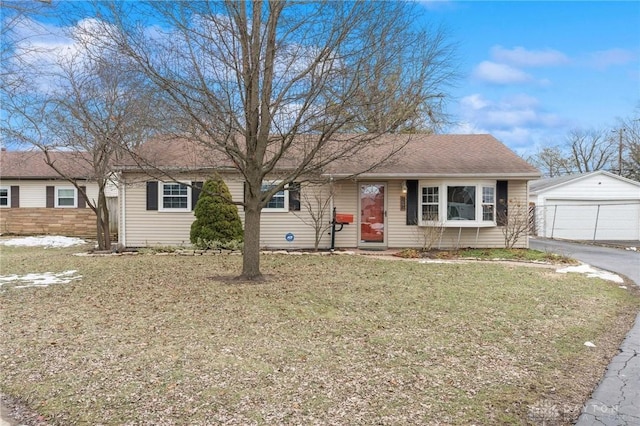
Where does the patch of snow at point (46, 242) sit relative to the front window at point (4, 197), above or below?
below

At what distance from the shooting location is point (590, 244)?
17.3m

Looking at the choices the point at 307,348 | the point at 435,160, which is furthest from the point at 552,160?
the point at 307,348

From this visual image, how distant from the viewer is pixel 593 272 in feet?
32.6

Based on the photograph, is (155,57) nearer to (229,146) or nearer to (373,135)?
(229,146)

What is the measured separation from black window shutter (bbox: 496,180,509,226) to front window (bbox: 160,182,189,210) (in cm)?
908

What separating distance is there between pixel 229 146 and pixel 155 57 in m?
1.60

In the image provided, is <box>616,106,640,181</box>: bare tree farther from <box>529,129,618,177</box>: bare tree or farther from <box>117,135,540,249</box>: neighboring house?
<box>117,135,540,249</box>: neighboring house

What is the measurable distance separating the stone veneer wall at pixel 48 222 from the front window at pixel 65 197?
195cm

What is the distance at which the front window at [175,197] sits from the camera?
13.4 m

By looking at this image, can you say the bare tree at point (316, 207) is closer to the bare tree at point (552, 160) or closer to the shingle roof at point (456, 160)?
the shingle roof at point (456, 160)

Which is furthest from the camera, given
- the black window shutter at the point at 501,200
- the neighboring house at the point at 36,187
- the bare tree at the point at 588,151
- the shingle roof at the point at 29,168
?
the bare tree at the point at 588,151

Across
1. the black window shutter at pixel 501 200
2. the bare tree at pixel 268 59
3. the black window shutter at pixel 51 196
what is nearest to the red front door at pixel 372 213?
the black window shutter at pixel 501 200

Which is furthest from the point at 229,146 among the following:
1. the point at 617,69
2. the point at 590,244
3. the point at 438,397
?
the point at 590,244

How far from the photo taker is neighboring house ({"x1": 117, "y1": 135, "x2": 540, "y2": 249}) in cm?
1312
